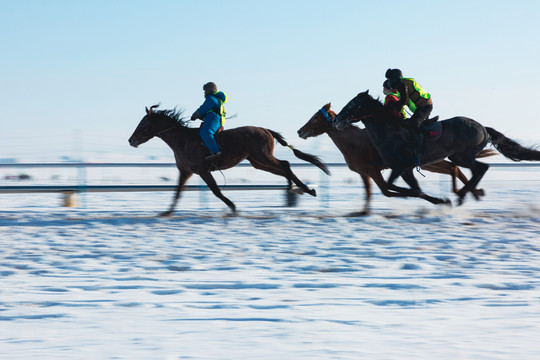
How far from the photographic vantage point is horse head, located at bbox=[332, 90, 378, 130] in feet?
30.6

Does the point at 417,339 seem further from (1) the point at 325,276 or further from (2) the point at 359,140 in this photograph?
(2) the point at 359,140

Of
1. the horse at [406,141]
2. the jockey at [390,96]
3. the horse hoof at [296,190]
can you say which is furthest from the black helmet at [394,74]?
the horse hoof at [296,190]

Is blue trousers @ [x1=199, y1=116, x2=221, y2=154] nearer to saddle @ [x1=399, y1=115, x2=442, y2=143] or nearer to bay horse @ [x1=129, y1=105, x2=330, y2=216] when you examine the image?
bay horse @ [x1=129, y1=105, x2=330, y2=216]

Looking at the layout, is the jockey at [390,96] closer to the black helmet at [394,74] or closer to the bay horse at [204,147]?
the black helmet at [394,74]

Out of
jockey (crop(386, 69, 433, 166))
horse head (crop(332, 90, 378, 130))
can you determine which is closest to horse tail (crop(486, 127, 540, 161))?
jockey (crop(386, 69, 433, 166))

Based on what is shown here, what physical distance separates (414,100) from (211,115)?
2.82 metres

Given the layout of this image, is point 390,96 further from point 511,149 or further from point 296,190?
point 511,149

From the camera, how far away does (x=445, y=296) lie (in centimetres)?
427

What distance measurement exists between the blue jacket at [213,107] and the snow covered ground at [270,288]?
165cm

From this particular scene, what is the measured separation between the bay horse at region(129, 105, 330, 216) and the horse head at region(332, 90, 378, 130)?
1.06 m

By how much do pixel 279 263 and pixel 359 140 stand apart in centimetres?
443

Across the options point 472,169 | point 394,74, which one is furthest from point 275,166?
point 472,169

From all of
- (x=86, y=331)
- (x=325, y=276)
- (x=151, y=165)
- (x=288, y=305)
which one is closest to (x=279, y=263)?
(x=325, y=276)

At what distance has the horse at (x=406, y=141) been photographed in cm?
925
